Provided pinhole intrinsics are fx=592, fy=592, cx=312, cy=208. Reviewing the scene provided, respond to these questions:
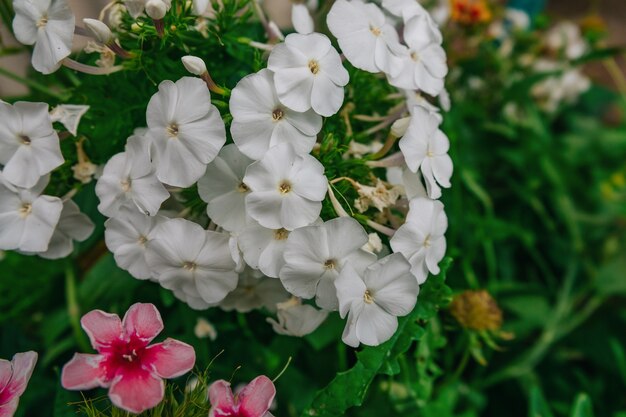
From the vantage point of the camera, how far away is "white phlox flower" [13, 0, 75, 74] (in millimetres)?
460

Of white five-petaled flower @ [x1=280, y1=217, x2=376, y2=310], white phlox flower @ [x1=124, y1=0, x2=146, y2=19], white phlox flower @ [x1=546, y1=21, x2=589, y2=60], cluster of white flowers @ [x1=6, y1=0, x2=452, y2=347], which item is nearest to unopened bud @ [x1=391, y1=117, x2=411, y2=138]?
cluster of white flowers @ [x1=6, y1=0, x2=452, y2=347]

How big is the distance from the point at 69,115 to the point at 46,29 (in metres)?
0.07

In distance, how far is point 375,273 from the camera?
0.44 meters

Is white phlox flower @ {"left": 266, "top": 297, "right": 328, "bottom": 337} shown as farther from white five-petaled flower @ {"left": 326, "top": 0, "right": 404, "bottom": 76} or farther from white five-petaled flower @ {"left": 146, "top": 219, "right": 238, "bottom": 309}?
white five-petaled flower @ {"left": 326, "top": 0, "right": 404, "bottom": 76}

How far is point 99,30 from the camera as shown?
17.8 inches

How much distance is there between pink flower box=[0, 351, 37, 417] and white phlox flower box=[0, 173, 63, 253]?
0.09 m

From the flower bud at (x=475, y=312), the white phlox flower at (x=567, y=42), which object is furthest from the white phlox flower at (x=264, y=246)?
the white phlox flower at (x=567, y=42)

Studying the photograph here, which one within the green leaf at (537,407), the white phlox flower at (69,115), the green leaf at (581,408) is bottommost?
the green leaf at (537,407)

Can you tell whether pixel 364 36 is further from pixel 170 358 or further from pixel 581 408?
pixel 581 408

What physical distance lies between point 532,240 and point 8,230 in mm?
719

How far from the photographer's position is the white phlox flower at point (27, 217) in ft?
1.57

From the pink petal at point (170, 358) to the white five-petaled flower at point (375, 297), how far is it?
4.5 inches

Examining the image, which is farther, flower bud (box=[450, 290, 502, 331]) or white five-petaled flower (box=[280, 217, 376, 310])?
flower bud (box=[450, 290, 502, 331])

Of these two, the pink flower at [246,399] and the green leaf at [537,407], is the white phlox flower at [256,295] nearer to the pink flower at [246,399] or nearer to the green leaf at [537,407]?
the pink flower at [246,399]
